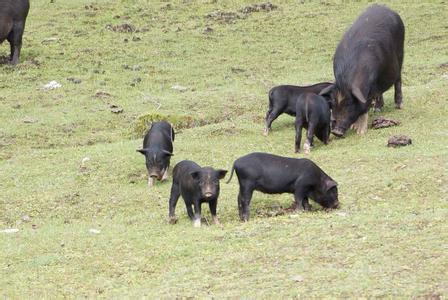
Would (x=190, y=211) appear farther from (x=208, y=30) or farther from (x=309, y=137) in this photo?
(x=208, y=30)

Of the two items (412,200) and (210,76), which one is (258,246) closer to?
(412,200)

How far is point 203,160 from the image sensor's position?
558 inches

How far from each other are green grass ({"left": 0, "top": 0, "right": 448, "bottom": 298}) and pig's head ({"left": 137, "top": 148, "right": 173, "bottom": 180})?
0.75ft

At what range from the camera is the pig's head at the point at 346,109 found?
49.0 ft

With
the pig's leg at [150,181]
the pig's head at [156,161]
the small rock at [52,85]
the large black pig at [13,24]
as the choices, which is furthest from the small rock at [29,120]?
the pig's leg at [150,181]

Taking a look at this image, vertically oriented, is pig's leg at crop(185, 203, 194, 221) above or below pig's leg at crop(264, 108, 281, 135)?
above

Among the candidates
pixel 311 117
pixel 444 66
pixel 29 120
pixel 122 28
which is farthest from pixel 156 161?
pixel 122 28

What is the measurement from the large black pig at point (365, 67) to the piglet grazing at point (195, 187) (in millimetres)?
4789

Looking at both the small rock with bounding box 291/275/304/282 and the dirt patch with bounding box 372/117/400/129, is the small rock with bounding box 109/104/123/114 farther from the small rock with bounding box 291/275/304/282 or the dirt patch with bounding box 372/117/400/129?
the small rock with bounding box 291/275/304/282

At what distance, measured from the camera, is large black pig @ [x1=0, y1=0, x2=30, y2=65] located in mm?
21828

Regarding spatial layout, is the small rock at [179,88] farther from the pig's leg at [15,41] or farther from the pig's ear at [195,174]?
the pig's ear at [195,174]

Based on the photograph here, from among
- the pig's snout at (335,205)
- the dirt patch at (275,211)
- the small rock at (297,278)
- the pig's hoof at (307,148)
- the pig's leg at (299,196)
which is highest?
the small rock at (297,278)

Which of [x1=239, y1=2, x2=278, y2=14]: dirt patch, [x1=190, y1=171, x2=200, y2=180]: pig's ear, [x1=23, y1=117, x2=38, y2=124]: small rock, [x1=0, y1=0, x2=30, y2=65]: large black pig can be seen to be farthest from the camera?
[x1=239, y1=2, x2=278, y2=14]: dirt patch

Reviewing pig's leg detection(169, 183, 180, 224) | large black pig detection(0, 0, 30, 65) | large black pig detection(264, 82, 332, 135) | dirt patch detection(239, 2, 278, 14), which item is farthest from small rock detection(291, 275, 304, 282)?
dirt patch detection(239, 2, 278, 14)
